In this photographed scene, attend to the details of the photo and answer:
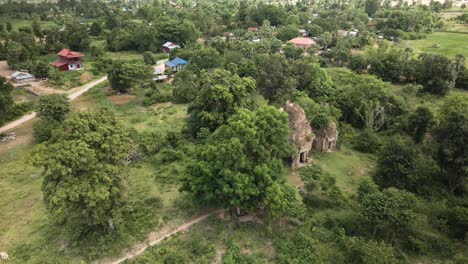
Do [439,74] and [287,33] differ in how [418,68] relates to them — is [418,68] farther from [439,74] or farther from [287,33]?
[287,33]

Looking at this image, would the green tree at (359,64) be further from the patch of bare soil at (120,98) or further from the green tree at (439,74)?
the patch of bare soil at (120,98)

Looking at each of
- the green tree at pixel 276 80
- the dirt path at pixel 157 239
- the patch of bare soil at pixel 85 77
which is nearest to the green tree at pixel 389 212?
the dirt path at pixel 157 239

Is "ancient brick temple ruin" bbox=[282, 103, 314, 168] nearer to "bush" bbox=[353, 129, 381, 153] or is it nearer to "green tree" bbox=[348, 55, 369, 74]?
"bush" bbox=[353, 129, 381, 153]

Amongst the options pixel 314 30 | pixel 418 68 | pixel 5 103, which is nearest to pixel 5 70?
pixel 5 103

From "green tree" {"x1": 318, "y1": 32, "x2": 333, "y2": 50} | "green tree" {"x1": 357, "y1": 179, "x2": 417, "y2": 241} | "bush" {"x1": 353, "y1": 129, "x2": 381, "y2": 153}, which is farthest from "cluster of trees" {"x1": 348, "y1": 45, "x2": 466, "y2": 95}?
"green tree" {"x1": 357, "y1": 179, "x2": 417, "y2": 241}

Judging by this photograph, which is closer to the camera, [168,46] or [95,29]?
[168,46]

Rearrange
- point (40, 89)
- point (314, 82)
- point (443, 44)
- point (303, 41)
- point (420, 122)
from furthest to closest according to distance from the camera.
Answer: point (303, 41) < point (443, 44) < point (40, 89) < point (314, 82) < point (420, 122)
